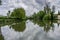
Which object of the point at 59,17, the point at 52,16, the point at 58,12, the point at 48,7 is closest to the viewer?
the point at 52,16

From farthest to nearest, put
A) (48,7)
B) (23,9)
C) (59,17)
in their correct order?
1. (59,17)
2. (23,9)
3. (48,7)

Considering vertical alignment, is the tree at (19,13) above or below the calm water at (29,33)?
below

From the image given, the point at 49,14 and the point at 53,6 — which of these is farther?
the point at 53,6

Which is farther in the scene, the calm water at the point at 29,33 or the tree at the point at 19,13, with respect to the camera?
the tree at the point at 19,13

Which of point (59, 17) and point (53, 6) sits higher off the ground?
point (53, 6)

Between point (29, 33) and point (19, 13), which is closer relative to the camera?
point (29, 33)

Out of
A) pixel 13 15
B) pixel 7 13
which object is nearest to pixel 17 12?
pixel 13 15

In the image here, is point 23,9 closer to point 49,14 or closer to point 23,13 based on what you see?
point 23,13

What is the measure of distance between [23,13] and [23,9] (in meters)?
2.71

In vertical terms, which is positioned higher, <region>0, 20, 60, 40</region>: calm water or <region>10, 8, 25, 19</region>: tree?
<region>0, 20, 60, 40</region>: calm water

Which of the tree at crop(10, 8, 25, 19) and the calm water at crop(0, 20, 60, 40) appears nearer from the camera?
the calm water at crop(0, 20, 60, 40)

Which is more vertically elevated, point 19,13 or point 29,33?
point 29,33

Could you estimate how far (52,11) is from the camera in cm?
6169

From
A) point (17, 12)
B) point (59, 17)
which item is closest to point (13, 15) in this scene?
point (17, 12)
